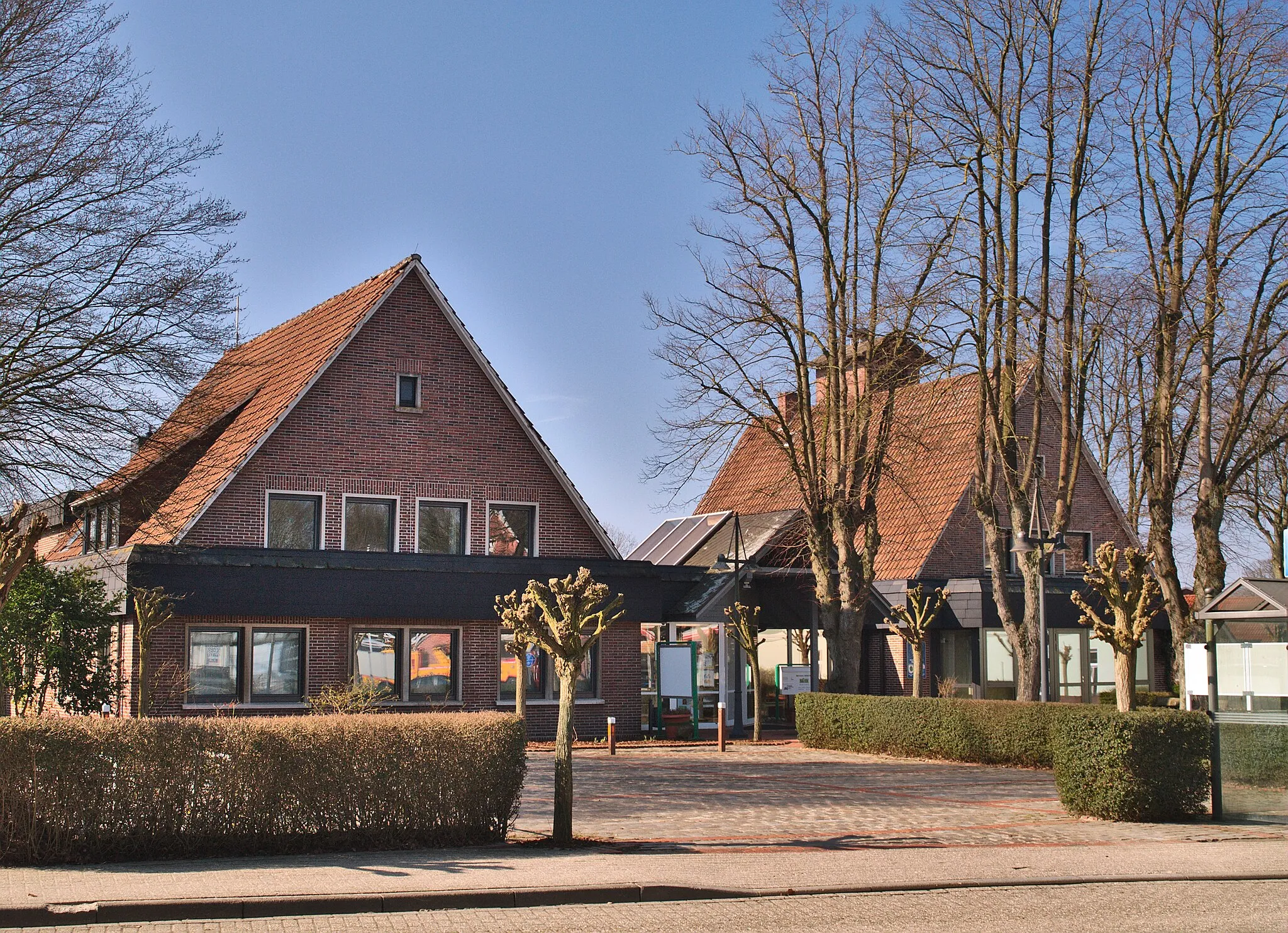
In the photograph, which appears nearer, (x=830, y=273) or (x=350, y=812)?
(x=350, y=812)

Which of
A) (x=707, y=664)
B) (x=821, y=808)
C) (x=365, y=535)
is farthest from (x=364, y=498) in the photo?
(x=821, y=808)

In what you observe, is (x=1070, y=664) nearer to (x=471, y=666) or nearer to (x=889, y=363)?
(x=889, y=363)

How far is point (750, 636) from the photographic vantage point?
95.2ft

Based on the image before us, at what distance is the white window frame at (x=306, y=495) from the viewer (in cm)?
2541

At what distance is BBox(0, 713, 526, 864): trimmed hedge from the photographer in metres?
11.6

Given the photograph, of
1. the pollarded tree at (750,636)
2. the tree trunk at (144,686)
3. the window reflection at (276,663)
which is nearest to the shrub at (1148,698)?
the pollarded tree at (750,636)

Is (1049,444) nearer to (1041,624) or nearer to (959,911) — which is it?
(1041,624)

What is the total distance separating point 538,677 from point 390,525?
4.28 metres

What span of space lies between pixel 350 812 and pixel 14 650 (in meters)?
11.6

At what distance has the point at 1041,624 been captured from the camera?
23.0 metres

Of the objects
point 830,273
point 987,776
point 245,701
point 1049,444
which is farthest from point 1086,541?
point 245,701

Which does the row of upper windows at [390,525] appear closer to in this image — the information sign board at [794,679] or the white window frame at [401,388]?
the white window frame at [401,388]

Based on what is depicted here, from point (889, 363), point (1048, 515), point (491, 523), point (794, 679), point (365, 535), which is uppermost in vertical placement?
point (889, 363)

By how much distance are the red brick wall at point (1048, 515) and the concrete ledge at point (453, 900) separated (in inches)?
906
